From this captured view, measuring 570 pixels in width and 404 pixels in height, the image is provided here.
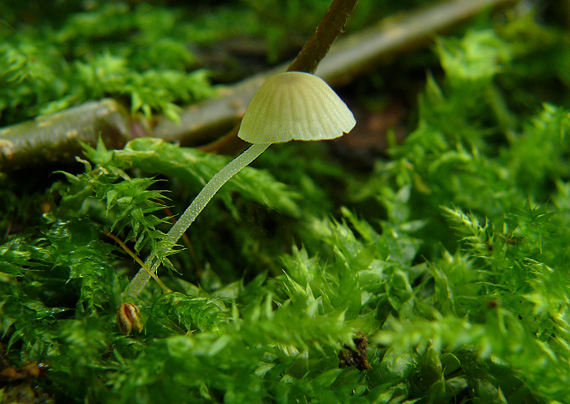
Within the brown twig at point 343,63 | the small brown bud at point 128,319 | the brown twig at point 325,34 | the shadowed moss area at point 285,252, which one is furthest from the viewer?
the brown twig at point 343,63

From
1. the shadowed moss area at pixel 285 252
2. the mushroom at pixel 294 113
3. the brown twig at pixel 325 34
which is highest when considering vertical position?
the brown twig at pixel 325 34

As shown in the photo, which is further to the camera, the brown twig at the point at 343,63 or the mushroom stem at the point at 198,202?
the brown twig at the point at 343,63

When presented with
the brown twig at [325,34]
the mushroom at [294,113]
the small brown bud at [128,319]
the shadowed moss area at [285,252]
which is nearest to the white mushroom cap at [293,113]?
the mushroom at [294,113]

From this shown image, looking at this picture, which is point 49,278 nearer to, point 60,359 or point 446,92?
point 60,359

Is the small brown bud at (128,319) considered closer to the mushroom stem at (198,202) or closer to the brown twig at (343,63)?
the mushroom stem at (198,202)

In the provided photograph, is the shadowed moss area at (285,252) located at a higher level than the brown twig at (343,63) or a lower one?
lower

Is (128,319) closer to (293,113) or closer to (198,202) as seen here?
(198,202)

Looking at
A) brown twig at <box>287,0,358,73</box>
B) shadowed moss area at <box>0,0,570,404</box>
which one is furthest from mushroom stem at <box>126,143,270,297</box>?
brown twig at <box>287,0,358,73</box>
